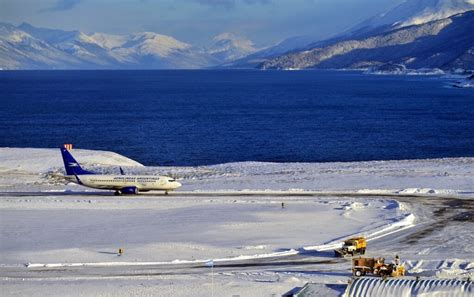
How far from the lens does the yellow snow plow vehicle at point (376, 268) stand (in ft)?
155

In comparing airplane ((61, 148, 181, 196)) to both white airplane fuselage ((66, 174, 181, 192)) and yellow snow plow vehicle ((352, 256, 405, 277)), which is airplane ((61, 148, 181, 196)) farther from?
yellow snow plow vehicle ((352, 256, 405, 277))

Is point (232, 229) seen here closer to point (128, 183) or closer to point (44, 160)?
point (128, 183)

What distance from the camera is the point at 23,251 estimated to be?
5712 cm

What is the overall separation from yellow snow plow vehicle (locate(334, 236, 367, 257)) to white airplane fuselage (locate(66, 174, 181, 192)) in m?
30.4

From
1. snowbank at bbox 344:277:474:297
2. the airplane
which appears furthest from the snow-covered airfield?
snowbank at bbox 344:277:474:297

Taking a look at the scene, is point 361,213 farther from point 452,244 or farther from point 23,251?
point 23,251

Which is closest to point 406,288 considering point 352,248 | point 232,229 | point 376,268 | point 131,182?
point 376,268

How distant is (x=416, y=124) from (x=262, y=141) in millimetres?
43934

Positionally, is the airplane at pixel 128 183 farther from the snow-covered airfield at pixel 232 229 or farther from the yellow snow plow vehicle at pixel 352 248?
the yellow snow plow vehicle at pixel 352 248

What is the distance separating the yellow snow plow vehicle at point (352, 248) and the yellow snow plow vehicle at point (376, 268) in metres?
5.94

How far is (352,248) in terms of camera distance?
5403 centimetres

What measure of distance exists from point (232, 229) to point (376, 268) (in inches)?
736

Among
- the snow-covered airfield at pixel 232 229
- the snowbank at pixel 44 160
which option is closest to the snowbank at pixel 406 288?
the snow-covered airfield at pixel 232 229

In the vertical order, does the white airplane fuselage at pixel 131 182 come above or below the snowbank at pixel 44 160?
below
